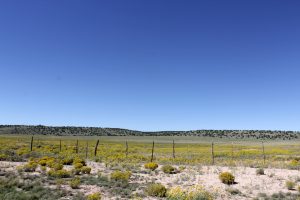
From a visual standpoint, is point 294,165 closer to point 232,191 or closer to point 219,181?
point 219,181

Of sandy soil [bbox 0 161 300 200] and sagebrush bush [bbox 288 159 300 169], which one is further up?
sagebrush bush [bbox 288 159 300 169]

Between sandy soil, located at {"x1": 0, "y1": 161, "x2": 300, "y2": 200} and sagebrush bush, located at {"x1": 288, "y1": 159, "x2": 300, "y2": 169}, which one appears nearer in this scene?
sandy soil, located at {"x1": 0, "y1": 161, "x2": 300, "y2": 200}

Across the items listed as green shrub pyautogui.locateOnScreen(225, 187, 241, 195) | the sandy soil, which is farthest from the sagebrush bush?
green shrub pyautogui.locateOnScreen(225, 187, 241, 195)

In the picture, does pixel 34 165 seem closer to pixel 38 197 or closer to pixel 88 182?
pixel 88 182

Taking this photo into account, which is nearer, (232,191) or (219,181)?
(232,191)

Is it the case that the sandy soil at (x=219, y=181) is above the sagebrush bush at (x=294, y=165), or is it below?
below

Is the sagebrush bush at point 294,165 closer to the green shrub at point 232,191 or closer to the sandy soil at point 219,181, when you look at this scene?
the sandy soil at point 219,181

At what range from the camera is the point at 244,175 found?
27938 millimetres

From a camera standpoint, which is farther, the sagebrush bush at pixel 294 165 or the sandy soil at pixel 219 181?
the sagebrush bush at pixel 294 165

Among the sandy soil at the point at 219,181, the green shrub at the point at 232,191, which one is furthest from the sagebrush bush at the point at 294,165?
the green shrub at the point at 232,191

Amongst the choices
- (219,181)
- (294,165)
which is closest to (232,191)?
(219,181)

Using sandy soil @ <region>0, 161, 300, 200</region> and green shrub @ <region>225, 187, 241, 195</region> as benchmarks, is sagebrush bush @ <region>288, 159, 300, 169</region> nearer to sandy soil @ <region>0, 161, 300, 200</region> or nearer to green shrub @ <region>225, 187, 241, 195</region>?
sandy soil @ <region>0, 161, 300, 200</region>

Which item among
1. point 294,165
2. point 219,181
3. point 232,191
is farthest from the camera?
point 294,165

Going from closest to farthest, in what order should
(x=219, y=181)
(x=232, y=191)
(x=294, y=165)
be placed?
(x=232, y=191), (x=219, y=181), (x=294, y=165)
